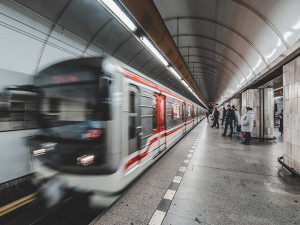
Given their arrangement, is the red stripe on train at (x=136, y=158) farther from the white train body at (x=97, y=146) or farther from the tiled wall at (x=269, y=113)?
→ the tiled wall at (x=269, y=113)

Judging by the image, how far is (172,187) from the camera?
313cm

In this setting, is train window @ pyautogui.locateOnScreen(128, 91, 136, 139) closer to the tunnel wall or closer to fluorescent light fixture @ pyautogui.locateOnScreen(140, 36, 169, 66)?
fluorescent light fixture @ pyautogui.locateOnScreen(140, 36, 169, 66)

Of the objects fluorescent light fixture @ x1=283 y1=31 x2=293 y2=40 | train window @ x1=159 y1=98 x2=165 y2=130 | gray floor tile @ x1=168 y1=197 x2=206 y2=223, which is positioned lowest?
gray floor tile @ x1=168 y1=197 x2=206 y2=223

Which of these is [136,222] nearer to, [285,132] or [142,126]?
[142,126]

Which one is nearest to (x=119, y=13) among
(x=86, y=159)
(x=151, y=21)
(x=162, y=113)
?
(x=151, y=21)

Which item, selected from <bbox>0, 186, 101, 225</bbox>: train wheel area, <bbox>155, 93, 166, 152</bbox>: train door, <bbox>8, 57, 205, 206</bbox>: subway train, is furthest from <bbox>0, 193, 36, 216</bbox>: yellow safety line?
<bbox>155, 93, 166, 152</bbox>: train door

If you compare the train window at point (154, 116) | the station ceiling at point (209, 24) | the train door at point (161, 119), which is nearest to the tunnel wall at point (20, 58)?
the station ceiling at point (209, 24)

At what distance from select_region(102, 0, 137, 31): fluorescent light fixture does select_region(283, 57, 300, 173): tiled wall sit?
3961 millimetres

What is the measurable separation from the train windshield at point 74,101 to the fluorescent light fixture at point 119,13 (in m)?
1.24

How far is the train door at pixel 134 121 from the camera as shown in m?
2.94

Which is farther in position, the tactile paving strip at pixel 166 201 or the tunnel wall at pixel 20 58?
the tunnel wall at pixel 20 58

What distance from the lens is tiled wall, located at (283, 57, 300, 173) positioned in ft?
11.9

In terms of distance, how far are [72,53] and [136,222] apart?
19.8 ft

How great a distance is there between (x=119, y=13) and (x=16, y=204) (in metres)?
3.91
